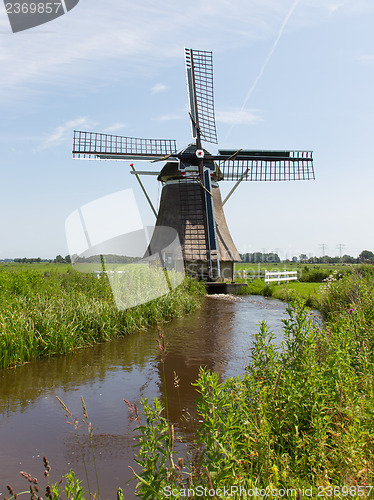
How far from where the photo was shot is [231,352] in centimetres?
814

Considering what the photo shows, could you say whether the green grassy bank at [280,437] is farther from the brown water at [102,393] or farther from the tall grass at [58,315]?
the tall grass at [58,315]

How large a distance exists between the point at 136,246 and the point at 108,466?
17.0 metres

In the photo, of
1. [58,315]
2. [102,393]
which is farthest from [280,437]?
[58,315]

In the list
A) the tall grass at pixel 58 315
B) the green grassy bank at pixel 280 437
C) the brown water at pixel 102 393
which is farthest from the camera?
the tall grass at pixel 58 315

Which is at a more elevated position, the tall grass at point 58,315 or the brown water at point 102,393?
the tall grass at point 58,315

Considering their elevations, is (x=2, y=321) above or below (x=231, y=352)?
above

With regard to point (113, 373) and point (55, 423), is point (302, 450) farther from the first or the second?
point (113, 373)

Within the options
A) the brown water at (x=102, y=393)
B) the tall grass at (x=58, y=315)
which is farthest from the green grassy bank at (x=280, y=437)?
the tall grass at (x=58, y=315)

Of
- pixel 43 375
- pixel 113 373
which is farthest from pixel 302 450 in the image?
pixel 43 375

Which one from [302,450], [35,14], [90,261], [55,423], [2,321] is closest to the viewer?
[302,450]

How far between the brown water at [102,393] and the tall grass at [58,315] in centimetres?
30

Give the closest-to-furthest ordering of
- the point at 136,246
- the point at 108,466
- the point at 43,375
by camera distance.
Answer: the point at 108,466 → the point at 43,375 → the point at 136,246

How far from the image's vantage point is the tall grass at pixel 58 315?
23.9 feet

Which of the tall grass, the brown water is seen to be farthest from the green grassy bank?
the tall grass
